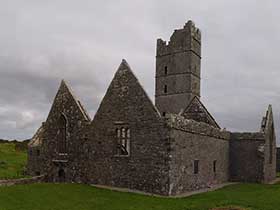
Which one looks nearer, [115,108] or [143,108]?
[143,108]

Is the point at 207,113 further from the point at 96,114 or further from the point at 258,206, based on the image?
the point at 258,206

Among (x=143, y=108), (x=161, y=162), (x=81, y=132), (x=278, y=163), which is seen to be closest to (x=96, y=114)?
(x=81, y=132)

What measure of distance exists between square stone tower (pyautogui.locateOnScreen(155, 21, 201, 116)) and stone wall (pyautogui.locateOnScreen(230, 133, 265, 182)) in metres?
20.5

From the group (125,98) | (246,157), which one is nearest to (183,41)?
(246,157)

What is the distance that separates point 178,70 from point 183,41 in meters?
4.37

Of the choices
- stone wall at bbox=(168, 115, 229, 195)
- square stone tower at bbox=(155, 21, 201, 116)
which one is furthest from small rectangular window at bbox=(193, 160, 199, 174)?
square stone tower at bbox=(155, 21, 201, 116)

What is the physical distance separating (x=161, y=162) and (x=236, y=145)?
47.4ft

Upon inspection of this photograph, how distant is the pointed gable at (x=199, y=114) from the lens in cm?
3400

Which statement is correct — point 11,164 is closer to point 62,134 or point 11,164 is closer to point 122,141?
point 62,134

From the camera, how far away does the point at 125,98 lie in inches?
1027

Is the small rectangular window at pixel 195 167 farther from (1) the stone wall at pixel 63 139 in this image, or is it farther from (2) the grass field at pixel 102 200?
(1) the stone wall at pixel 63 139

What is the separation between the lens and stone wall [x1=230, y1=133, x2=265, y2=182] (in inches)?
1355

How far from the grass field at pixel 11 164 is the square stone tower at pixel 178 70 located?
22176 mm

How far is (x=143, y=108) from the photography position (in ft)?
82.1
